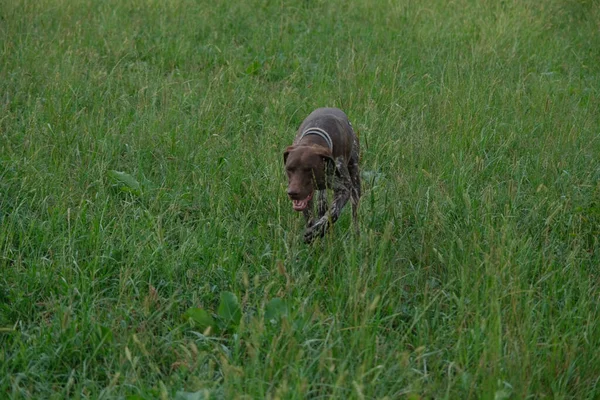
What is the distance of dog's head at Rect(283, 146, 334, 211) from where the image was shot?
14.7 ft

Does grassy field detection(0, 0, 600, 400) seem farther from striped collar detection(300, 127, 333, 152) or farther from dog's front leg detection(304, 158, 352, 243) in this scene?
striped collar detection(300, 127, 333, 152)

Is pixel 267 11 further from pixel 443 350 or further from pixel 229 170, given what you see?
pixel 443 350

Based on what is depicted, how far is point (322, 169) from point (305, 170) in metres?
0.11

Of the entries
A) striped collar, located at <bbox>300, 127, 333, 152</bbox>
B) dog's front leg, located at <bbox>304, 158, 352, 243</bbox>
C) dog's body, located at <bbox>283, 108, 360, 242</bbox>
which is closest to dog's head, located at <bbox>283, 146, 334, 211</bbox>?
dog's body, located at <bbox>283, 108, 360, 242</bbox>

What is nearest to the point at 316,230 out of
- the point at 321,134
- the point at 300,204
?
the point at 300,204

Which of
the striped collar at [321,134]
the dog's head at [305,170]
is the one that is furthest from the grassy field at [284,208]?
the striped collar at [321,134]

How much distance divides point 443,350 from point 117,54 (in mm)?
5143

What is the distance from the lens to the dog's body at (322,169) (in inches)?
176

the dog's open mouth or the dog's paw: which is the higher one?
the dog's open mouth

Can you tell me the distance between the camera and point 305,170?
452 centimetres

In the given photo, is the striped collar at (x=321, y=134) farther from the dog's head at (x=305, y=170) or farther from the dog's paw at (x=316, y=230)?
the dog's paw at (x=316, y=230)

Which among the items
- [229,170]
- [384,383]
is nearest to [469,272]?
[384,383]

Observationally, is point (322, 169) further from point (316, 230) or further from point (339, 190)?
point (316, 230)

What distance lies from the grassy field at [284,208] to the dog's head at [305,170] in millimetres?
188
